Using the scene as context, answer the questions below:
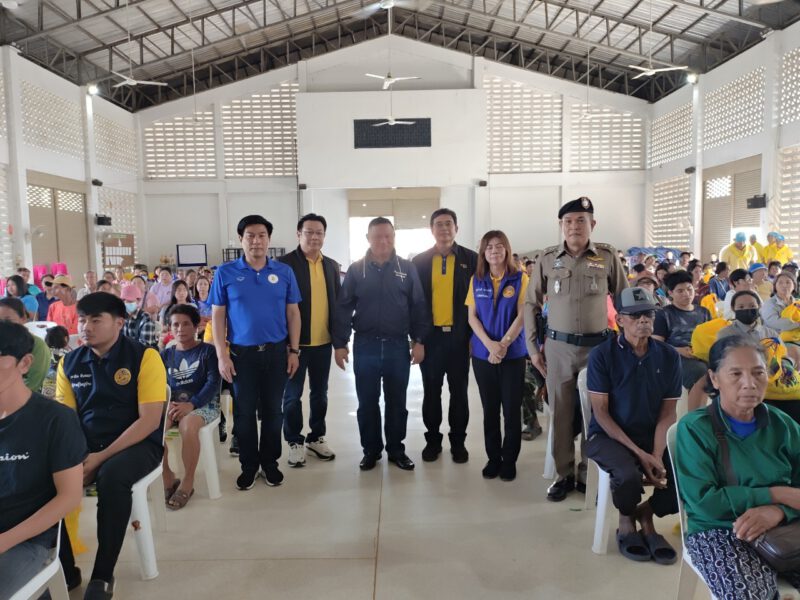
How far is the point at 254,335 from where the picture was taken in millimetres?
3053

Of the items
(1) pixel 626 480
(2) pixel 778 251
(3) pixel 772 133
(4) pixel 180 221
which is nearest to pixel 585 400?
(1) pixel 626 480

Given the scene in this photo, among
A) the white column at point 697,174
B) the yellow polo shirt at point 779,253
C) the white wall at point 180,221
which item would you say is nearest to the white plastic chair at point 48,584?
the yellow polo shirt at point 779,253

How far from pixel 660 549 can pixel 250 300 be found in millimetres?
2295

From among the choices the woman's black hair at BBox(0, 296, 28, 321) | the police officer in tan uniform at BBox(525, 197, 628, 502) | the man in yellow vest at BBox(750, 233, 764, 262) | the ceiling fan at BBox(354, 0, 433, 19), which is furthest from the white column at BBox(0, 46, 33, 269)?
the man in yellow vest at BBox(750, 233, 764, 262)

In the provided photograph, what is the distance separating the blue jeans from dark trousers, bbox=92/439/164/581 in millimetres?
364

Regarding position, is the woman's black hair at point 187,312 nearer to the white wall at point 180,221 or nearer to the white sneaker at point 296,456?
the white sneaker at point 296,456

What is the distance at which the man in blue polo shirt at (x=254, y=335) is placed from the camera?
306 centimetres

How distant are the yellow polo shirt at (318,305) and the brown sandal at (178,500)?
109 centimetres

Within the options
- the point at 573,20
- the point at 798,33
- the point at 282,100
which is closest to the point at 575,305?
the point at 798,33

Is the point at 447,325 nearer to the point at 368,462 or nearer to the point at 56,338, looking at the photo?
the point at 368,462

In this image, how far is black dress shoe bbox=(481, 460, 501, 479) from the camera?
10.6ft

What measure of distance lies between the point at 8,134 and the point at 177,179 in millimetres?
5900

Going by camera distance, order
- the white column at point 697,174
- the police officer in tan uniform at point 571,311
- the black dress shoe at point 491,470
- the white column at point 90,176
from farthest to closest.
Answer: the white column at point 697,174
the white column at point 90,176
the black dress shoe at point 491,470
the police officer in tan uniform at point 571,311

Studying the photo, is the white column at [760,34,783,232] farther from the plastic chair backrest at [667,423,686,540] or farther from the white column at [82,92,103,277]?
the white column at [82,92,103,277]
